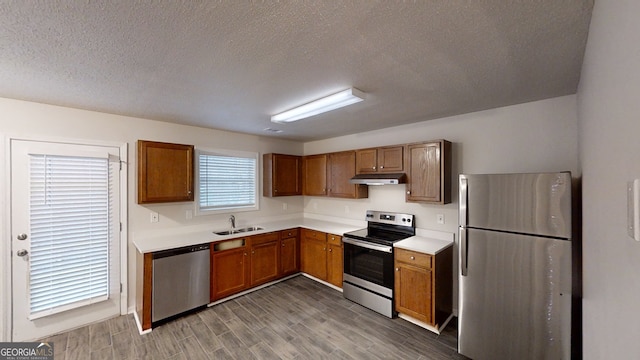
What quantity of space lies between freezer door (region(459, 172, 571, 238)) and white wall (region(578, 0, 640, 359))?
917mm

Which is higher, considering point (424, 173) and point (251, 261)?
point (424, 173)

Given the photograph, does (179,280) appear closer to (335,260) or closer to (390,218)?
(335,260)

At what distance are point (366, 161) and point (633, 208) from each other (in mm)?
3076

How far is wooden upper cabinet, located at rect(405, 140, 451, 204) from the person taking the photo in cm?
283

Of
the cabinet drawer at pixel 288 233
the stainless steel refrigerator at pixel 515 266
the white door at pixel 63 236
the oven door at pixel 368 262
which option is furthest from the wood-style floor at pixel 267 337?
the cabinet drawer at pixel 288 233

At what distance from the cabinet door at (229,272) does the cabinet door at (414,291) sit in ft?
6.80

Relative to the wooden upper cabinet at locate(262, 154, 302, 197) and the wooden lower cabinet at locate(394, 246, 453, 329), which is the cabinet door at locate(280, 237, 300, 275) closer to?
the wooden upper cabinet at locate(262, 154, 302, 197)

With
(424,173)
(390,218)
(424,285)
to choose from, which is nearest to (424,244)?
(424,285)

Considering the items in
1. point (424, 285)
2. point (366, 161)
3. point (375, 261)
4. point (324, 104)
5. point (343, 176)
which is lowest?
point (424, 285)

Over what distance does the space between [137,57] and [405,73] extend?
1878mm

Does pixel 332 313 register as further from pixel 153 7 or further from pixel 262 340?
pixel 153 7

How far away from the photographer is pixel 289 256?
13.2 feet

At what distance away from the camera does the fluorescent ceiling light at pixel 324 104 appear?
2172 millimetres

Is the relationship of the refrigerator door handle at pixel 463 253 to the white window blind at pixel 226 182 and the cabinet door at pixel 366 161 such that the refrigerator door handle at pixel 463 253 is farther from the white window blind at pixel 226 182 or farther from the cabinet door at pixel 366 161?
the white window blind at pixel 226 182
